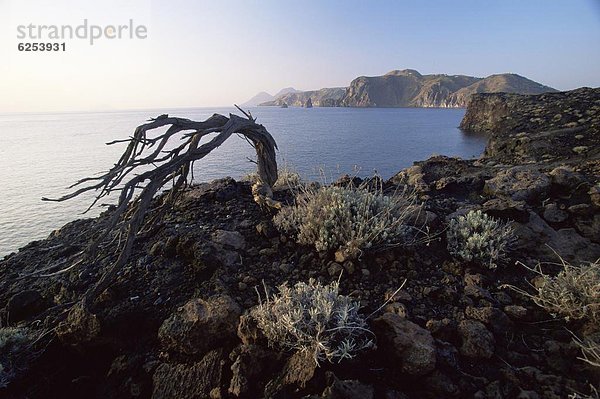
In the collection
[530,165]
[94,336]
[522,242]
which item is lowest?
[94,336]

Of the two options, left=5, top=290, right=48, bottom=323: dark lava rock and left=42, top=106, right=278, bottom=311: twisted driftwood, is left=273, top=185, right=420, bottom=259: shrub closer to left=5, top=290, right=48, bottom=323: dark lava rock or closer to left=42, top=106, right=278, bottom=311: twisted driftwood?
left=42, top=106, right=278, bottom=311: twisted driftwood

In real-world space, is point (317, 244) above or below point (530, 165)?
below

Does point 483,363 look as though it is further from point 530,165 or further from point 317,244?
point 530,165

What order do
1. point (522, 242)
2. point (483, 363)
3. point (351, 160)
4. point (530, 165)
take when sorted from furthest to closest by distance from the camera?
point (351, 160) → point (530, 165) → point (522, 242) → point (483, 363)

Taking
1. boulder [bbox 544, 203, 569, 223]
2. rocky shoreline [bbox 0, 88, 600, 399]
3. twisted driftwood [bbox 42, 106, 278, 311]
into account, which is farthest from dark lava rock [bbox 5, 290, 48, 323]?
boulder [bbox 544, 203, 569, 223]

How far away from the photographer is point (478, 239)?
3736mm

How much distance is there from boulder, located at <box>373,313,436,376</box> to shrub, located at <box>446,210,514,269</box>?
151 centimetres

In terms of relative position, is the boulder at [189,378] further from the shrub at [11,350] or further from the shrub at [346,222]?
the shrub at [346,222]

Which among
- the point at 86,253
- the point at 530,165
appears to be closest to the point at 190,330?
the point at 86,253

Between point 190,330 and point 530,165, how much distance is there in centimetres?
1044

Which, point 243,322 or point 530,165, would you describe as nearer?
point 243,322

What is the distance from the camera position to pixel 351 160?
586 inches

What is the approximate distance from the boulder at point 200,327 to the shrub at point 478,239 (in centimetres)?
265

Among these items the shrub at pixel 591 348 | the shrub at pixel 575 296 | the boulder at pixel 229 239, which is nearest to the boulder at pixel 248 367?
the boulder at pixel 229 239
